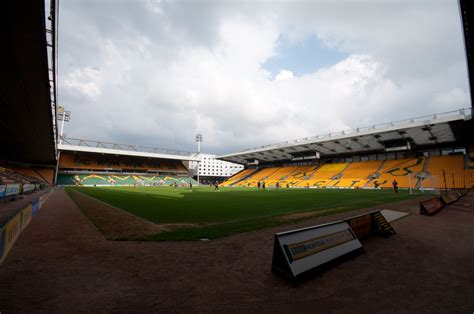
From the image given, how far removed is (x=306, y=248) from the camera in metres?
4.20

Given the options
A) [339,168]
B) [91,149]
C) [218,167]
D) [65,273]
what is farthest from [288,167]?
[218,167]

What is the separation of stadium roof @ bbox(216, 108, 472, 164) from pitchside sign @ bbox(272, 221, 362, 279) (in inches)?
1437

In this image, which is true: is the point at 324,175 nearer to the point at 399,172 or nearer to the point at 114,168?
the point at 399,172

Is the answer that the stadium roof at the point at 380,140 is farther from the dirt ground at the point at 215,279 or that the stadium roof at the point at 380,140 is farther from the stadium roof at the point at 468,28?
the dirt ground at the point at 215,279

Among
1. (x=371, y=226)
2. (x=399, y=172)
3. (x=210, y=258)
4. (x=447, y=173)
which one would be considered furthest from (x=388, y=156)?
(x=210, y=258)

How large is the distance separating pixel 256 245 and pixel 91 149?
2361 inches

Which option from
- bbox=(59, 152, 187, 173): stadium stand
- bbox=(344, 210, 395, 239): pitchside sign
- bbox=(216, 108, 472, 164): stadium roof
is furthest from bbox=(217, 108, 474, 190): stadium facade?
bbox=(59, 152, 187, 173): stadium stand

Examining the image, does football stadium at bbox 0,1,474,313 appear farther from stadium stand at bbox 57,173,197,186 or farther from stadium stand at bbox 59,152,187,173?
stadium stand at bbox 59,152,187,173

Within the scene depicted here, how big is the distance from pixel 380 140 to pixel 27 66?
160 ft

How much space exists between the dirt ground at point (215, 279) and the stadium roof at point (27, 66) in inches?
279

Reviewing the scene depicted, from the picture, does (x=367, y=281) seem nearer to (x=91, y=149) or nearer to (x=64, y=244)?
(x=64, y=244)

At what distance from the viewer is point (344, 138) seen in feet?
134

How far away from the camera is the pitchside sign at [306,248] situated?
387 centimetres

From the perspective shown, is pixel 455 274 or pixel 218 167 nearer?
pixel 455 274
